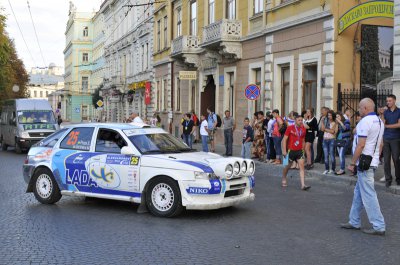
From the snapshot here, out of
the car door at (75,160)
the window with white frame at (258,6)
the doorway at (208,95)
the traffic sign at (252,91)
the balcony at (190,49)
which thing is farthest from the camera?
the balcony at (190,49)

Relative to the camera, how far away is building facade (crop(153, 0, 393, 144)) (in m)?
18.9

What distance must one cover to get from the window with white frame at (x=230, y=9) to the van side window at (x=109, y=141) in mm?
18504

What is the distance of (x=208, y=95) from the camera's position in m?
32.0

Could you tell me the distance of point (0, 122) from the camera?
2898 cm

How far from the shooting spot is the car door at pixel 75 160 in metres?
10.0

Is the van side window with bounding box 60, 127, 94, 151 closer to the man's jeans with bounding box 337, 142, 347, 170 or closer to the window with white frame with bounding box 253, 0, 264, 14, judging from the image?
the man's jeans with bounding box 337, 142, 347, 170

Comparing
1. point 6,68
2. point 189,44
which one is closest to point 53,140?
point 189,44

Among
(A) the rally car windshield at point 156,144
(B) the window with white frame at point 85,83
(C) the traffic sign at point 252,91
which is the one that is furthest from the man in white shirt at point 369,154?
(B) the window with white frame at point 85,83

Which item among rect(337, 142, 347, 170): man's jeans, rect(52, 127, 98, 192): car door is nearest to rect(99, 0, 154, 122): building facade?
rect(337, 142, 347, 170): man's jeans

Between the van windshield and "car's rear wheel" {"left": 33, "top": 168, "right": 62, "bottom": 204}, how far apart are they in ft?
51.6

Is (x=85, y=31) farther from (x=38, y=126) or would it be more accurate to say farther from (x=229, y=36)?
(x=229, y=36)

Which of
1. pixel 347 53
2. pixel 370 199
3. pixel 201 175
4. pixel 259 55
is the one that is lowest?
pixel 370 199

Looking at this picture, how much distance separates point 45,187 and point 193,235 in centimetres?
A: 395

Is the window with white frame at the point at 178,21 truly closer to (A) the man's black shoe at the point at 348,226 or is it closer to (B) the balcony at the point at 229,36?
(B) the balcony at the point at 229,36
